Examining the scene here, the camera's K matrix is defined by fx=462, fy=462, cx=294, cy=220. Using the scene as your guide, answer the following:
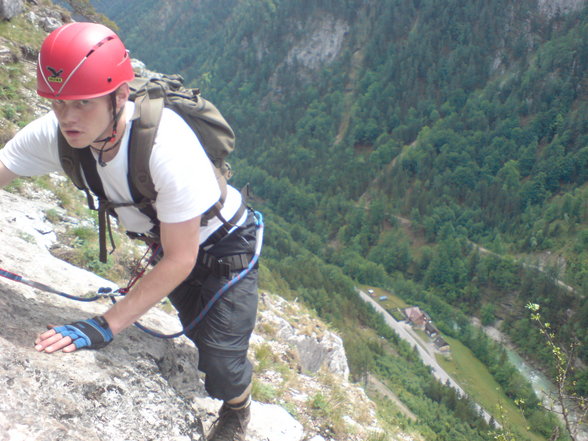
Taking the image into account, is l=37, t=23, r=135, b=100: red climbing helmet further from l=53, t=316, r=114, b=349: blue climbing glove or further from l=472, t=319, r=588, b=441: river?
l=472, t=319, r=588, b=441: river

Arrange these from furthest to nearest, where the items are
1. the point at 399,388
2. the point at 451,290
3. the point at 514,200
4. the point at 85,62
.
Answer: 1. the point at 514,200
2. the point at 451,290
3. the point at 399,388
4. the point at 85,62

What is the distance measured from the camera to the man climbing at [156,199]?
2.65 meters

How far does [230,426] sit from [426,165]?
97712mm

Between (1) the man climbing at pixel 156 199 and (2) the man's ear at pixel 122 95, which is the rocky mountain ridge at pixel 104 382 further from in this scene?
(2) the man's ear at pixel 122 95

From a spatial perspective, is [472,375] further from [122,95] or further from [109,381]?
[122,95]

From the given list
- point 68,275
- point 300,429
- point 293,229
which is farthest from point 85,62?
point 293,229

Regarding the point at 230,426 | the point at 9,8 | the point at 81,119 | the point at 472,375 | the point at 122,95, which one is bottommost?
the point at 472,375

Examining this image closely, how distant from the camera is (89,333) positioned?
122 inches

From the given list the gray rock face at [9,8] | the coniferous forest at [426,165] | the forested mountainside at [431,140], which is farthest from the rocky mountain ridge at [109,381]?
the forested mountainside at [431,140]

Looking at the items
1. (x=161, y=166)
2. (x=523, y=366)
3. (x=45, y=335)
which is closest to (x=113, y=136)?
(x=161, y=166)

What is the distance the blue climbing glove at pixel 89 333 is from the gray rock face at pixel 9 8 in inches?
609

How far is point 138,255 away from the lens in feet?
25.4

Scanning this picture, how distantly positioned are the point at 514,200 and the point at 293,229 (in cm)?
4120

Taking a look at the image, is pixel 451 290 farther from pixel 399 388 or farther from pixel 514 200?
pixel 399 388
